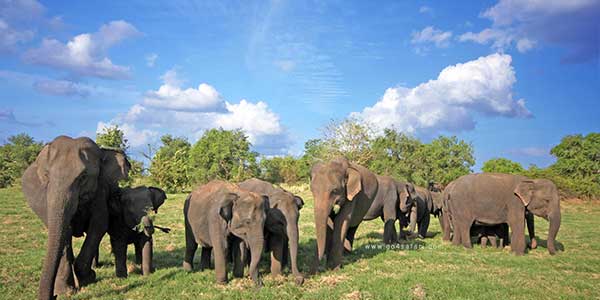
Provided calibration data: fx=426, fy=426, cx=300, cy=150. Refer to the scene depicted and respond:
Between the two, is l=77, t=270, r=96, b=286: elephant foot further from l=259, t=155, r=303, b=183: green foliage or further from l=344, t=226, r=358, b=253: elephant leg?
l=259, t=155, r=303, b=183: green foliage

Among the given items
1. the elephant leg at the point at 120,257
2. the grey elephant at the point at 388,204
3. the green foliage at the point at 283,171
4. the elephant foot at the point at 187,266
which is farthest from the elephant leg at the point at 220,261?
the green foliage at the point at 283,171

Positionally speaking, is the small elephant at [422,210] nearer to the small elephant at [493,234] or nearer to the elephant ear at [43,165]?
the small elephant at [493,234]

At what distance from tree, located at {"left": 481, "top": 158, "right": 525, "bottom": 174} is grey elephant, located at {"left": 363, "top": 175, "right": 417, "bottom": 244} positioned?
39.8 meters

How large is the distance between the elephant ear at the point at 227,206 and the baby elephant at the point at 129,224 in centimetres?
194

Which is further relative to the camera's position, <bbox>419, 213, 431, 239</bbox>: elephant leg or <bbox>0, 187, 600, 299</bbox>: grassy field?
<bbox>419, 213, 431, 239</bbox>: elephant leg

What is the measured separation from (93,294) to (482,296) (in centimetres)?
819

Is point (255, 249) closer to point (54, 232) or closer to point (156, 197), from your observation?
point (54, 232)

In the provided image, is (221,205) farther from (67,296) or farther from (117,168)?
(67,296)

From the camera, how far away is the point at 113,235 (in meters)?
10.5

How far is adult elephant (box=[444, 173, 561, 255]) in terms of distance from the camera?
47.8ft

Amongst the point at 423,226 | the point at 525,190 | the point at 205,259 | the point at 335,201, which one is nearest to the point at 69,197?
the point at 205,259

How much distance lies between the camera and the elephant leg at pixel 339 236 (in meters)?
11.6

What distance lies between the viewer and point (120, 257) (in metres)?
10.3

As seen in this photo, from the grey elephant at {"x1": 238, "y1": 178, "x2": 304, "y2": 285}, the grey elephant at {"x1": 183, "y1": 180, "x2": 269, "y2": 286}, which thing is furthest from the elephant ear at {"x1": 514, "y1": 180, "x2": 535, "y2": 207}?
the grey elephant at {"x1": 183, "y1": 180, "x2": 269, "y2": 286}
